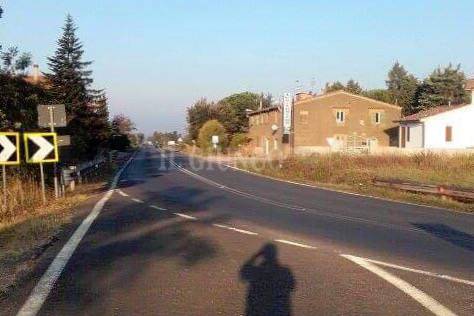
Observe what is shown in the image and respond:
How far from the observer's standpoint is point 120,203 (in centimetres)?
1928

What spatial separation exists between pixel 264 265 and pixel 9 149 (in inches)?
395

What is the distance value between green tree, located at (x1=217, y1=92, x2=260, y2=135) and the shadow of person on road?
9446 centimetres

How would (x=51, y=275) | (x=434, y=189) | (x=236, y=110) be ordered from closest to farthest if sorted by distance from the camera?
1. (x=51, y=275)
2. (x=434, y=189)
3. (x=236, y=110)

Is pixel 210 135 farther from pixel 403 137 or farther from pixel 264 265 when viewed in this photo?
pixel 264 265

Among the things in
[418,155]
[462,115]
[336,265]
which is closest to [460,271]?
[336,265]

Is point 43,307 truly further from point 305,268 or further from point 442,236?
point 442,236

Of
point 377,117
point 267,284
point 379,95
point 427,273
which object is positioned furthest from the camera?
point 379,95

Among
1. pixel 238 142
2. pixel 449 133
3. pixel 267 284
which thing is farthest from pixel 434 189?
pixel 238 142

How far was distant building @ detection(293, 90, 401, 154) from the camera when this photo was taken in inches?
2749

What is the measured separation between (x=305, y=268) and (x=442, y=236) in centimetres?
498

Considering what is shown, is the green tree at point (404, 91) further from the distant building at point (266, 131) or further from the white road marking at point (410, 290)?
the white road marking at point (410, 290)

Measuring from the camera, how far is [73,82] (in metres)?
50.5

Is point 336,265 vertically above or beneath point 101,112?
beneath

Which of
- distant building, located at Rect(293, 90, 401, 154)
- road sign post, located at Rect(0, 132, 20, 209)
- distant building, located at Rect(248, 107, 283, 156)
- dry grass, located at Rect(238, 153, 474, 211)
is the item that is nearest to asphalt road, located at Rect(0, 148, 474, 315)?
road sign post, located at Rect(0, 132, 20, 209)
